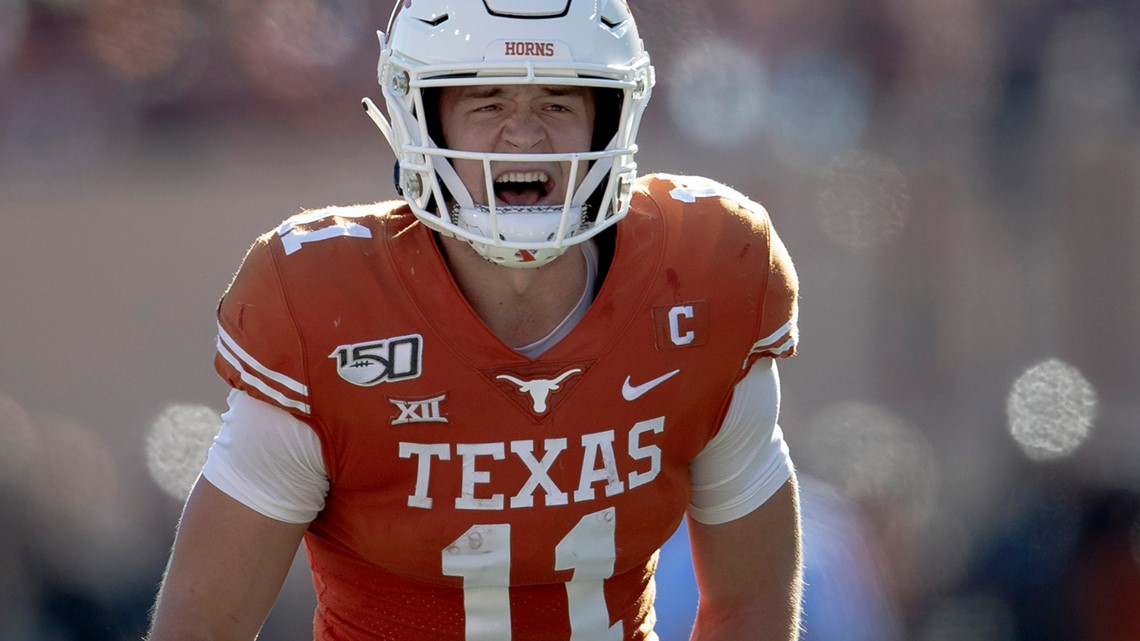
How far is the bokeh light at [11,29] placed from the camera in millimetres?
4324

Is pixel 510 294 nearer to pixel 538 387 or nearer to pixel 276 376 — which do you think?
pixel 538 387

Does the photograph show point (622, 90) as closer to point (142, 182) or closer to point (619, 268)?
point (619, 268)

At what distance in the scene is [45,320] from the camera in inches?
178

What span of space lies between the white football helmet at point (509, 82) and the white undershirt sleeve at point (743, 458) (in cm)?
31

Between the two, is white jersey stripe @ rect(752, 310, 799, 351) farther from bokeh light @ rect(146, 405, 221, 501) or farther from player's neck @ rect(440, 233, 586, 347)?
bokeh light @ rect(146, 405, 221, 501)

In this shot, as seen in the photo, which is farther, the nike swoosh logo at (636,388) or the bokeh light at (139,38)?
the bokeh light at (139,38)

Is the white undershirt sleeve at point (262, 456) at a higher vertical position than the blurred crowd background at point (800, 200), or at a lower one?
higher

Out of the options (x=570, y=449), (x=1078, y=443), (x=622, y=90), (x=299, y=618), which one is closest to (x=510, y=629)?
(x=570, y=449)

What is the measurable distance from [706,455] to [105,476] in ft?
9.22

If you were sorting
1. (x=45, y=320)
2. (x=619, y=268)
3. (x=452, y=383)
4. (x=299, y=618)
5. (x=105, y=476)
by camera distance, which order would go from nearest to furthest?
(x=452, y=383), (x=619, y=268), (x=299, y=618), (x=105, y=476), (x=45, y=320)

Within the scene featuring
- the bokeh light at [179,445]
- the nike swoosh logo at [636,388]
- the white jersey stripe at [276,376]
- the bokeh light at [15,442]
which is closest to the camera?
the white jersey stripe at [276,376]

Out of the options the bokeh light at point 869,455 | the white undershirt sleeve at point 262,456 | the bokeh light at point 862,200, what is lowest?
the bokeh light at point 869,455

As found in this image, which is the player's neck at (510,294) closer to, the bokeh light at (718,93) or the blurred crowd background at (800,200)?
the blurred crowd background at (800,200)

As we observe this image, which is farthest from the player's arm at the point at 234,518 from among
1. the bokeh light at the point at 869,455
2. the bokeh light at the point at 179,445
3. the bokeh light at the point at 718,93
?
the bokeh light at the point at 718,93
